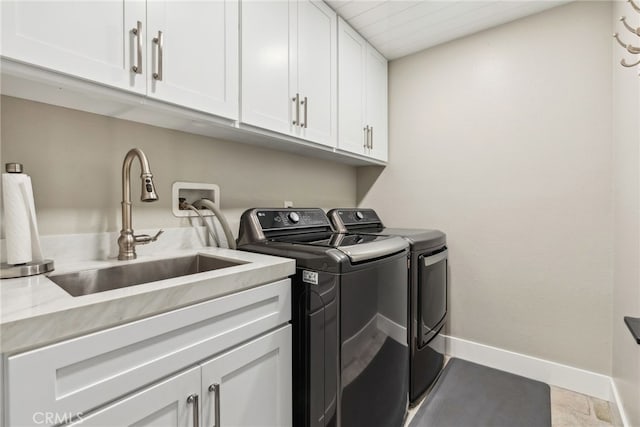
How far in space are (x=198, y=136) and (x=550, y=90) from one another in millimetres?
2167

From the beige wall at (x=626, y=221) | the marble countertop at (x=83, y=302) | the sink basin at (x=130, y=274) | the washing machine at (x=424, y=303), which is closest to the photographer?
the marble countertop at (x=83, y=302)

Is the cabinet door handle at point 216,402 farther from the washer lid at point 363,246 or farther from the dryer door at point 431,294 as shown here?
the dryer door at point 431,294

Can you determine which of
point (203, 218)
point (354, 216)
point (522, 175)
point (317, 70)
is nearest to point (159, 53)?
point (203, 218)

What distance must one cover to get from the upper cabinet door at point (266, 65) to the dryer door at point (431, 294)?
43.8 inches

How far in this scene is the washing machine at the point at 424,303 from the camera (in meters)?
1.68

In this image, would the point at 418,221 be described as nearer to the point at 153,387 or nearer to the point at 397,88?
the point at 397,88

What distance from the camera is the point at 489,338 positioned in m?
2.15

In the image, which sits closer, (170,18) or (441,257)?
(170,18)

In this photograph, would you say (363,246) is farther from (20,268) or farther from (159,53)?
(20,268)

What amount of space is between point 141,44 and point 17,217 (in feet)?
2.17

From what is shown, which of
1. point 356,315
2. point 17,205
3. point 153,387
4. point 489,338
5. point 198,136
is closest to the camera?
point 153,387

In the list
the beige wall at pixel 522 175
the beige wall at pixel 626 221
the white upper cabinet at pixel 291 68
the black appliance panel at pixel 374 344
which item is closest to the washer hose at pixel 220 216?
the white upper cabinet at pixel 291 68

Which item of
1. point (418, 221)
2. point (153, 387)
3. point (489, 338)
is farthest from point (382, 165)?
point (153, 387)

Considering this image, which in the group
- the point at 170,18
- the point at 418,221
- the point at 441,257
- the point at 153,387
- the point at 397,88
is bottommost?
the point at 153,387
